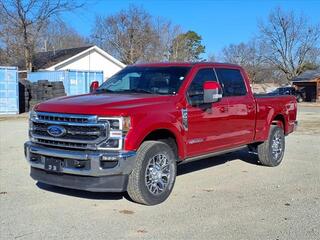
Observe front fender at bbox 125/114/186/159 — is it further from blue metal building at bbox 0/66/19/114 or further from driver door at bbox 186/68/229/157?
blue metal building at bbox 0/66/19/114

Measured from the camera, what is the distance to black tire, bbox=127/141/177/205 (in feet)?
20.5

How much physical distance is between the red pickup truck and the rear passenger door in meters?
0.02

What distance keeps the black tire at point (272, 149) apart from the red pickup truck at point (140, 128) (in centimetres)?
105

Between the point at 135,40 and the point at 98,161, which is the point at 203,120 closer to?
the point at 98,161

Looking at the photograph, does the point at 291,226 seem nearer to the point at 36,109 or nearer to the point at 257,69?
the point at 36,109

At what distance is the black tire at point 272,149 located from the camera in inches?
372

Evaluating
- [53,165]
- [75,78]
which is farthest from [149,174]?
[75,78]

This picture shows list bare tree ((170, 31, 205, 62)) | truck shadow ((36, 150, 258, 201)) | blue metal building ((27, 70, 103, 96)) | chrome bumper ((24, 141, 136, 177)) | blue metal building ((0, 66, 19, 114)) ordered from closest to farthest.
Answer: chrome bumper ((24, 141, 136, 177)) → truck shadow ((36, 150, 258, 201)) → blue metal building ((0, 66, 19, 114)) → blue metal building ((27, 70, 103, 96)) → bare tree ((170, 31, 205, 62))

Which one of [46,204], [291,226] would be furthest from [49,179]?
[291,226]

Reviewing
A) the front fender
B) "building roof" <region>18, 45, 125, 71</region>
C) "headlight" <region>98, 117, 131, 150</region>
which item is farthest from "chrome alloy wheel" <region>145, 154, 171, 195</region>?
"building roof" <region>18, 45, 125, 71</region>

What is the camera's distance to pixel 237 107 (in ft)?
27.0

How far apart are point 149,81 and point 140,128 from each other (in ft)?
5.06

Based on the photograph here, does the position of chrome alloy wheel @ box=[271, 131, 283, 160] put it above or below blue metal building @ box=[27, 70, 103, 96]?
below

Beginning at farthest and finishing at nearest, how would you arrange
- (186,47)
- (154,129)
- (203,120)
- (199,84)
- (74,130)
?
(186,47)
(199,84)
(203,120)
(154,129)
(74,130)
